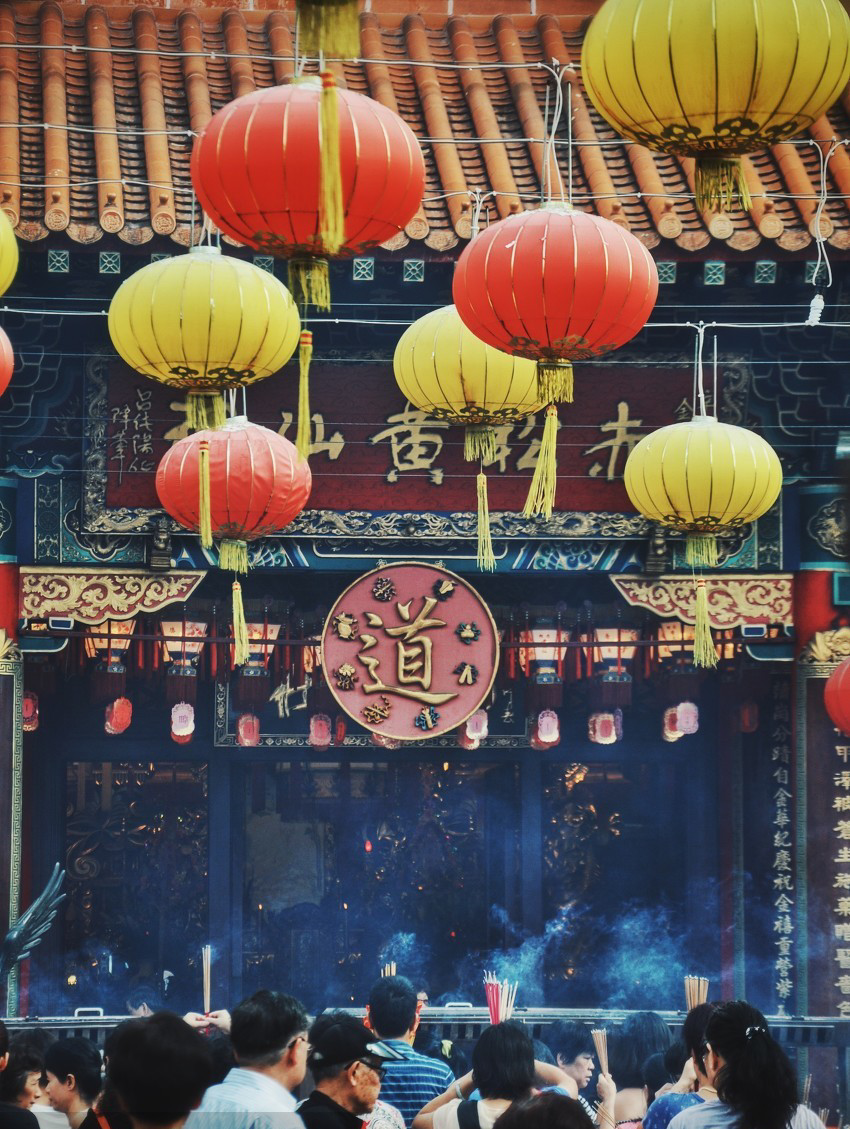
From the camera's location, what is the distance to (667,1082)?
6.30 m

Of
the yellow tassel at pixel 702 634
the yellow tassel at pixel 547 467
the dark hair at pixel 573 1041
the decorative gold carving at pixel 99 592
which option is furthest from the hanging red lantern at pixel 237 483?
the dark hair at pixel 573 1041

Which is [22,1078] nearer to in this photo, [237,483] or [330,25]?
[330,25]

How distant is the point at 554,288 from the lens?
6516mm

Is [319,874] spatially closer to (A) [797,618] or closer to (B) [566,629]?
(B) [566,629]

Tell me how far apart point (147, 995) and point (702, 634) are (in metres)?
4.46

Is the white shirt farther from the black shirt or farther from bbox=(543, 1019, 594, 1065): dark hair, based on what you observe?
bbox=(543, 1019, 594, 1065): dark hair

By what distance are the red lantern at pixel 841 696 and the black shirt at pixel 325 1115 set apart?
17.5 feet

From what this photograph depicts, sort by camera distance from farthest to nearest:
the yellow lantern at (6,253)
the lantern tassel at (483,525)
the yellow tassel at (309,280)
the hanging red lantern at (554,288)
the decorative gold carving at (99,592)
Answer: the decorative gold carving at (99,592) → the lantern tassel at (483,525) → the hanging red lantern at (554,288) → the yellow lantern at (6,253) → the yellow tassel at (309,280)

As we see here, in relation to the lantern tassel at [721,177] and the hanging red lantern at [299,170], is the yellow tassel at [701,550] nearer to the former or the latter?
the hanging red lantern at [299,170]

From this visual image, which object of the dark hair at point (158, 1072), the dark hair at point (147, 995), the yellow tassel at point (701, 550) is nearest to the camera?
the dark hair at point (158, 1072)

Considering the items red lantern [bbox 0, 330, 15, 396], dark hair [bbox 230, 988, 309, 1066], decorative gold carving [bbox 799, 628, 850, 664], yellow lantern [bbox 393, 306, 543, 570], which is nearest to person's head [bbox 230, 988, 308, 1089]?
dark hair [bbox 230, 988, 309, 1066]

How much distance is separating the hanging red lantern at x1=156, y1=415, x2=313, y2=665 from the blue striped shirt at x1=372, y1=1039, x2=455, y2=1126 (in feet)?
10.7

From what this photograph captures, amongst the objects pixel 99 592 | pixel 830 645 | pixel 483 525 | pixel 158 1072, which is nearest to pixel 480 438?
pixel 483 525

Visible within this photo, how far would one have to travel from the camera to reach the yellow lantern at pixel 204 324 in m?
6.97
